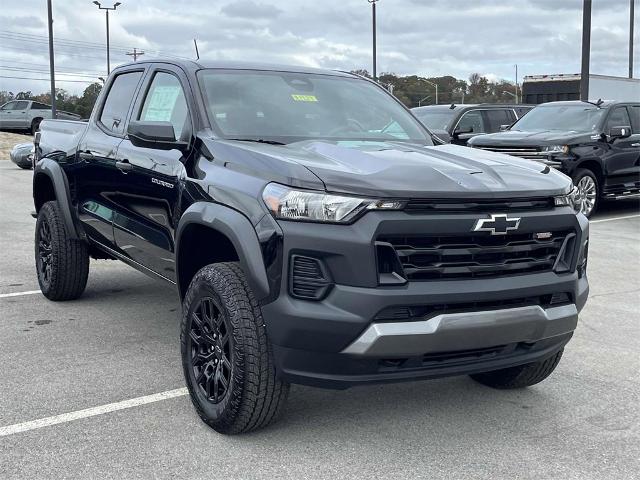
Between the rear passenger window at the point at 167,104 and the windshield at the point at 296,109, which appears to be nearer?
the windshield at the point at 296,109

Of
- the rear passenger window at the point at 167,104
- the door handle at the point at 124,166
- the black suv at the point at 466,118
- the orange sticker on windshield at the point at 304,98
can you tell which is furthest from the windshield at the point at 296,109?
the black suv at the point at 466,118

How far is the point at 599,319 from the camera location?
19.1 feet

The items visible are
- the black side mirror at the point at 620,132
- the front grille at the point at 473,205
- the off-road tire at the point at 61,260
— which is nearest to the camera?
the front grille at the point at 473,205

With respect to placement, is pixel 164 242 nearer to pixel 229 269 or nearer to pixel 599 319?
pixel 229 269

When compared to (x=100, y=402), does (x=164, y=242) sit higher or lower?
higher

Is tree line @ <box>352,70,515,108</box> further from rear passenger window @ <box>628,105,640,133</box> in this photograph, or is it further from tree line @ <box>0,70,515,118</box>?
rear passenger window @ <box>628,105,640,133</box>

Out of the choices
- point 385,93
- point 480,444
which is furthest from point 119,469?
point 385,93

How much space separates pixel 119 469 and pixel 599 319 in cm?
397

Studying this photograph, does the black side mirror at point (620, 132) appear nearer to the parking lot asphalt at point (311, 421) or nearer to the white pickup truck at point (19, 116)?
the parking lot asphalt at point (311, 421)

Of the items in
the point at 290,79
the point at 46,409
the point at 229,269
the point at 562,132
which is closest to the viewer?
the point at 229,269

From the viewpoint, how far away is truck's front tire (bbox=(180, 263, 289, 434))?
328cm

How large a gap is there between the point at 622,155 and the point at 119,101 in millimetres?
9189

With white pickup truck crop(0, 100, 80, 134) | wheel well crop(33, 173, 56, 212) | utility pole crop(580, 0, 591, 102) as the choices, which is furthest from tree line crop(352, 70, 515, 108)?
wheel well crop(33, 173, 56, 212)

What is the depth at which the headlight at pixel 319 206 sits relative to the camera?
313 cm
